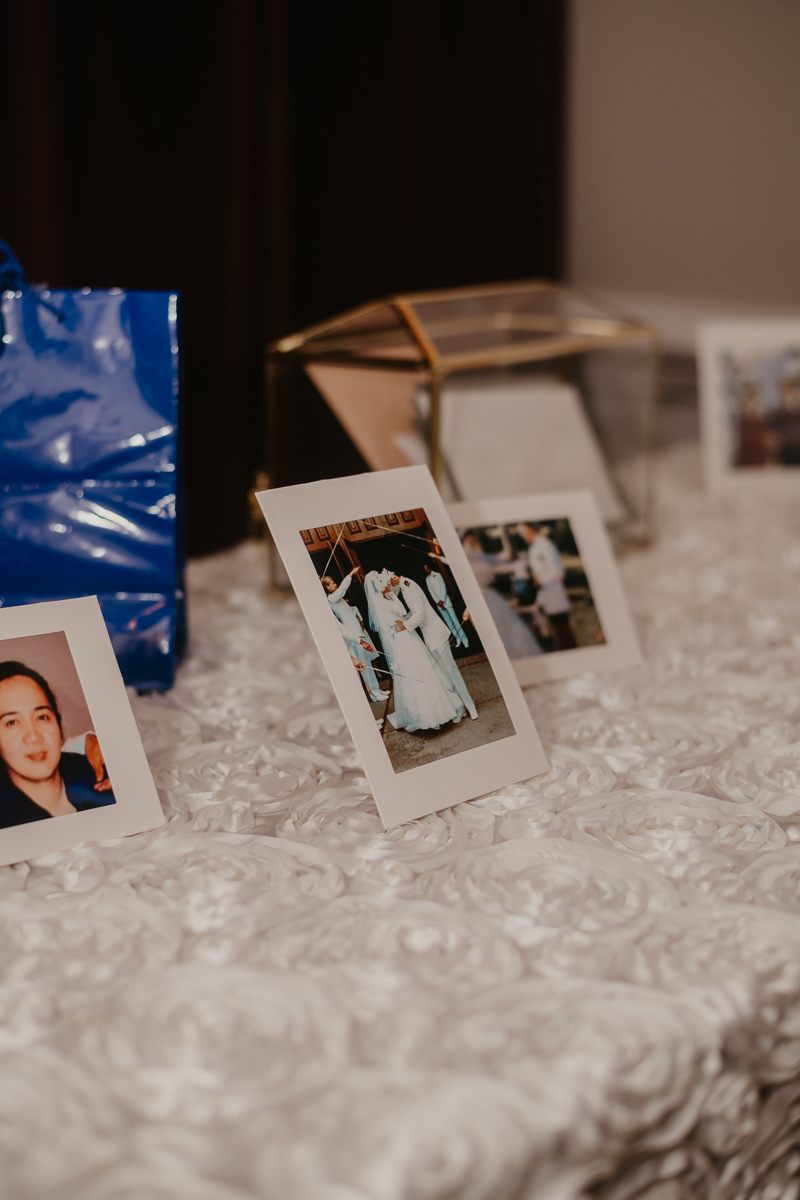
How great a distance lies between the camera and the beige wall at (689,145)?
1873 mm

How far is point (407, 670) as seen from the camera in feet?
2.41

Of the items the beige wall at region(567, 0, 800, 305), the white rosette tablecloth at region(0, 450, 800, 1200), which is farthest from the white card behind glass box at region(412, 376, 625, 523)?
the beige wall at region(567, 0, 800, 305)

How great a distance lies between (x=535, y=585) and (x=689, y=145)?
1464 mm

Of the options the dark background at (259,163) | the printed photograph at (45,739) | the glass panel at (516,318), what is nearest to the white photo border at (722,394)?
the glass panel at (516,318)

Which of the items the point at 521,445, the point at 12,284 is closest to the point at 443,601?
the point at 12,284

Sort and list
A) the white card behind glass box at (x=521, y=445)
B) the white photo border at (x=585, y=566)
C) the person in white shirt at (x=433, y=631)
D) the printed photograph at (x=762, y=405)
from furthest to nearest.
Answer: the printed photograph at (x=762, y=405) → the white card behind glass box at (x=521, y=445) → the white photo border at (x=585, y=566) → the person in white shirt at (x=433, y=631)

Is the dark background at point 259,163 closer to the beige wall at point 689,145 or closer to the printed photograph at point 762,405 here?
the beige wall at point 689,145

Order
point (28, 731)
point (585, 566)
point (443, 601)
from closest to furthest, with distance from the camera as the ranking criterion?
point (28, 731)
point (443, 601)
point (585, 566)

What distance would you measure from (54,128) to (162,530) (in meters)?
0.79

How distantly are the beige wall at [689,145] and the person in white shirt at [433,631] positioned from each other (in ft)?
5.14

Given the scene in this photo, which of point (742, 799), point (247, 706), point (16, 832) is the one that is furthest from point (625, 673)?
point (16, 832)

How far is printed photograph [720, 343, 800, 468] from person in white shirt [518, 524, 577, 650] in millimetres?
874

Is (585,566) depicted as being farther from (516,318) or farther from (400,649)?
(516,318)

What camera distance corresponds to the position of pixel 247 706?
2.98 ft
